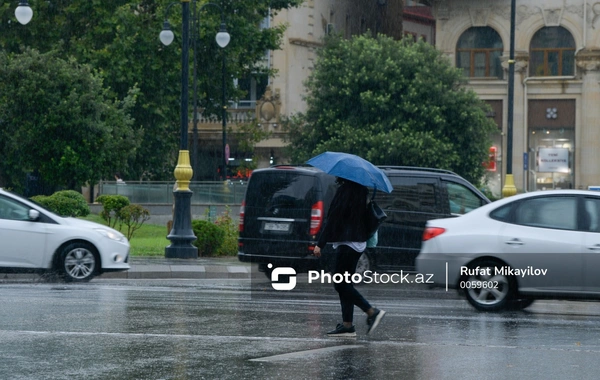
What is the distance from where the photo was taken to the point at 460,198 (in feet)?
62.7

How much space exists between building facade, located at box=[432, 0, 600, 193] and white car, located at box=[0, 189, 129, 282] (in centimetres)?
3989

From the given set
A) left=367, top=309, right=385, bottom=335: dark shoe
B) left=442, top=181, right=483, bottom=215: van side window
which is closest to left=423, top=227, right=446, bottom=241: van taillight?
left=367, top=309, right=385, bottom=335: dark shoe

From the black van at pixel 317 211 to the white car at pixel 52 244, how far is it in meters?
2.17

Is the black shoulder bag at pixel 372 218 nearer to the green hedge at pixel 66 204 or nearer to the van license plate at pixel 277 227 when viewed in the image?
the van license plate at pixel 277 227

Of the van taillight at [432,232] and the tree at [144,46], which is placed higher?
the tree at [144,46]

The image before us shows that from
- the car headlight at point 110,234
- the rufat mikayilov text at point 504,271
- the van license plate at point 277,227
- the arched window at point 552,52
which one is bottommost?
the rufat mikayilov text at point 504,271

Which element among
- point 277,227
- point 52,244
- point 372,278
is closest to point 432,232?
point 277,227

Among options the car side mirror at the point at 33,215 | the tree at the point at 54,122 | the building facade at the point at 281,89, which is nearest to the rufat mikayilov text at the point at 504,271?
the car side mirror at the point at 33,215

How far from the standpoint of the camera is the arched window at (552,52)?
56.8 metres

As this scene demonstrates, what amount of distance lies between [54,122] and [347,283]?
2497 centimetres

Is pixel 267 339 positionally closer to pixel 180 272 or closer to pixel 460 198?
pixel 460 198

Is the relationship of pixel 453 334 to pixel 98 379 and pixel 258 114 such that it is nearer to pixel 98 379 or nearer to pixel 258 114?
pixel 98 379

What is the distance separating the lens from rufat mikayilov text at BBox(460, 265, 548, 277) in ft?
45.5

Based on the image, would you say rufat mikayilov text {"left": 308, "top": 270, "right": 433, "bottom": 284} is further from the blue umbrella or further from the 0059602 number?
the blue umbrella
